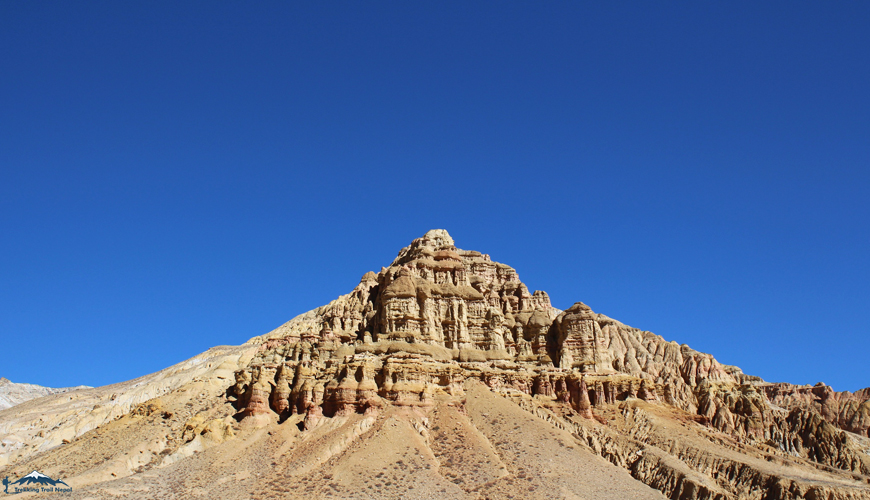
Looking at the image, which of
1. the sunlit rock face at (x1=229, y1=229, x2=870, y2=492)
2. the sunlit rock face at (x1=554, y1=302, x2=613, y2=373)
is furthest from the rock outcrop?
the sunlit rock face at (x1=554, y1=302, x2=613, y2=373)

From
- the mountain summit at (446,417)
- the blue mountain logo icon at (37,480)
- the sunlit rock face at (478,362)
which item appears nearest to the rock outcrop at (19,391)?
the mountain summit at (446,417)

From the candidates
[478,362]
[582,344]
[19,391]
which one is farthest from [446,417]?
[19,391]

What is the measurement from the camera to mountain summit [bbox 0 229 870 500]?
68.6 metres

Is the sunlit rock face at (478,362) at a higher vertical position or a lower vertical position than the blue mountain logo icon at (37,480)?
higher

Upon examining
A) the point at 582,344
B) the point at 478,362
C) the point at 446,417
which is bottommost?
the point at 446,417

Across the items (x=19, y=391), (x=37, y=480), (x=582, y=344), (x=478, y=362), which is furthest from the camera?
(x=19, y=391)

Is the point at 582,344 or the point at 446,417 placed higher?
the point at 582,344

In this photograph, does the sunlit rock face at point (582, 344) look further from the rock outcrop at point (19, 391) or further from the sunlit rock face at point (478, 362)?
the rock outcrop at point (19, 391)

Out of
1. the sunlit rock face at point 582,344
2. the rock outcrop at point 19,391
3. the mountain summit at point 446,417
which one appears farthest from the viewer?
the rock outcrop at point 19,391

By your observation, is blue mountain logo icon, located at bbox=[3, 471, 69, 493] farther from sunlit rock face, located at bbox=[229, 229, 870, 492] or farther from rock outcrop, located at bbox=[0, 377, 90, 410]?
rock outcrop, located at bbox=[0, 377, 90, 410]

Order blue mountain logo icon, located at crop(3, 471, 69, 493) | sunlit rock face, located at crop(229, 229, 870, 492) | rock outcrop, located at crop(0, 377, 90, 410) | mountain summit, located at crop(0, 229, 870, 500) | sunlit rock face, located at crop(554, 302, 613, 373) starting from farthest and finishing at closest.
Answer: rock outcrop, located at crop(0, 377, 90, 410)
sunlit rock face, located at crop(554, 302, 613, 373)
sunlit rock face, located at crop(229, 229, 870, 492)
mountain summit, located at crop(0, 229, 870, 500)
blue mountain logo icon, located at crop(3, 471, 69, 493)

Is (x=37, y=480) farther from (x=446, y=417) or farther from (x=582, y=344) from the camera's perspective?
(x=582, y=344)

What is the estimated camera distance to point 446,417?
79.7 m

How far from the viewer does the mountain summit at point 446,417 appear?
6862 cm
